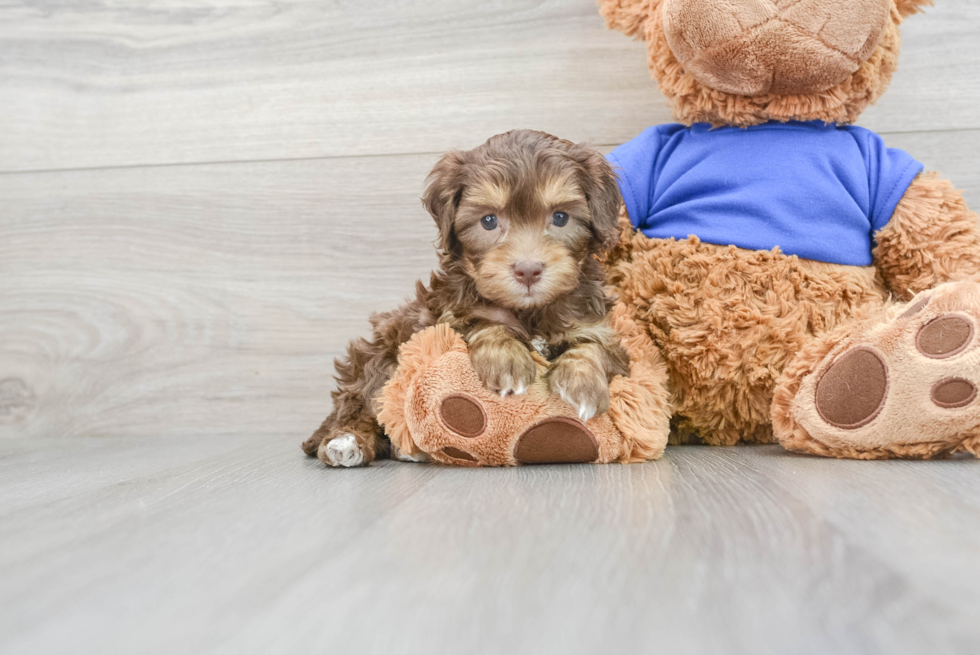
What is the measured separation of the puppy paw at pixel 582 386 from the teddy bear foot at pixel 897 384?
38 centimetres

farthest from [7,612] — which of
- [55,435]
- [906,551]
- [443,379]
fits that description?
[55,435]

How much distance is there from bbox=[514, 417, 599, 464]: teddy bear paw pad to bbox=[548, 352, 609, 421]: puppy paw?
1.9 inches

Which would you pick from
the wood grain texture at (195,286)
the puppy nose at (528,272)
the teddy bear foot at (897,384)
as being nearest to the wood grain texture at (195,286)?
the wood grain texture at (195,286)

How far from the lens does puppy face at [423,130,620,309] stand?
1.29m

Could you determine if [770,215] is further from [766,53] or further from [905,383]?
[905,383]

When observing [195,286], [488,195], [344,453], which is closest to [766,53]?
[488,195]

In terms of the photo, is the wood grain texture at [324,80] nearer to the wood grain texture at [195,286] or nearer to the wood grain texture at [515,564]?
the wood grain texture at [195,286]

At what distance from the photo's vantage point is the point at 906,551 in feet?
2.48

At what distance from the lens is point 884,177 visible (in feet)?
5.04

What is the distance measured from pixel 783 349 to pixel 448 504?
0.79m

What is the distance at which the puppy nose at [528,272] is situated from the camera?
4.14 feet

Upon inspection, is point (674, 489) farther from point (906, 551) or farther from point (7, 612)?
point (7, 612)

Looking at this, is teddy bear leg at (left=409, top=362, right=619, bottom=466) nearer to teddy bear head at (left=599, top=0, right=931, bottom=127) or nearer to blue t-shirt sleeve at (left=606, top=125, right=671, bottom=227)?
blue t-shirt sleeve at (left=606, top=125, right=671, bottom=227)

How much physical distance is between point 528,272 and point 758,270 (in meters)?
0.51
